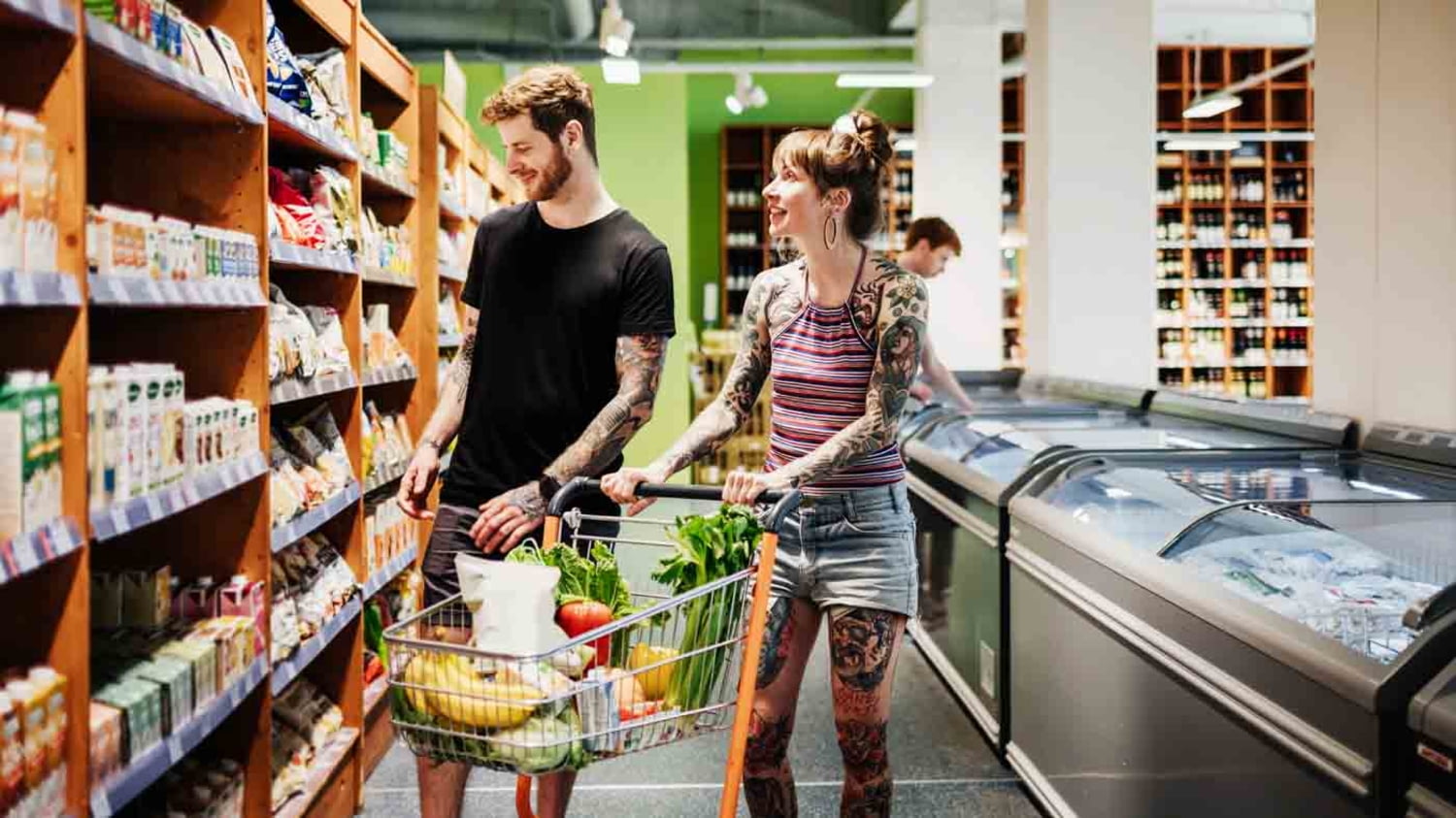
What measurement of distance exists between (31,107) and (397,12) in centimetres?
1090

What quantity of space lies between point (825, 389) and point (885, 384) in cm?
16

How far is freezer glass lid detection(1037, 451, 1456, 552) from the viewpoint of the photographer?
2895mm

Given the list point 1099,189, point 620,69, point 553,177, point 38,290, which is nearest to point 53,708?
point 38,290

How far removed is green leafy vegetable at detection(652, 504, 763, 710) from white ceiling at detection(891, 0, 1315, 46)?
373 inches

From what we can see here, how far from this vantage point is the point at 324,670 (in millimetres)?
3773

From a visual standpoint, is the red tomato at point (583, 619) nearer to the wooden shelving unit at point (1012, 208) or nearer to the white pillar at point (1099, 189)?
the white pillar at point (1099, 189)

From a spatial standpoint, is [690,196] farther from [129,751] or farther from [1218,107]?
[129,751]

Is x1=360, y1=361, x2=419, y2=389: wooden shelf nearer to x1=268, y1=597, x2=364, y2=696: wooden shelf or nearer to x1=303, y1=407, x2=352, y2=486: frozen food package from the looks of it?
x1=303, y1=407, x2=352, y2=486: frozen food package

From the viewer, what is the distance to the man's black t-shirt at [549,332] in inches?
108

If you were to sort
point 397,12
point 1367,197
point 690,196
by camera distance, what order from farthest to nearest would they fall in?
point 690,196
point 397,12
point 1367,197

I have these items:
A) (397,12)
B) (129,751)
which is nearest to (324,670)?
(129,751)

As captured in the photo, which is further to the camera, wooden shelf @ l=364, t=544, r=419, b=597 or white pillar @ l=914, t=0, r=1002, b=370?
white pillar @ l=914, t=0, r=1002, b=370

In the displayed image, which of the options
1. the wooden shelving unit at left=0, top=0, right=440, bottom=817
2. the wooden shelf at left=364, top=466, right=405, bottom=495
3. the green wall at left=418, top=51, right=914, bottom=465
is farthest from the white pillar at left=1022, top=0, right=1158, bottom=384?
the green wall at left=418, top=51, right=914, bottom=465

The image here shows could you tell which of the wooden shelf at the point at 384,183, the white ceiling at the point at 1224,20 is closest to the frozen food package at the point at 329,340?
the wooden shelf at the point at 384,183
